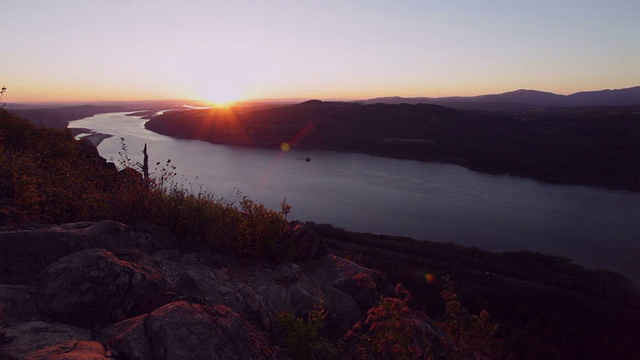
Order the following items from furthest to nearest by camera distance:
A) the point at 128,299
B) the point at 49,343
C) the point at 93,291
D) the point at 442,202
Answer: the point at 442,202, the point at 128,299, the point at 93,291, the point at 49,343

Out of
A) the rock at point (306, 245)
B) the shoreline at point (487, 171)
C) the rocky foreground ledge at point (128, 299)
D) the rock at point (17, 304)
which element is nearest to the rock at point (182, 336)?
the rocky foreground ledge at point (128, 299)

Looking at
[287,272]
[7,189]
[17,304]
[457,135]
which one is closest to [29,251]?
[17,304]

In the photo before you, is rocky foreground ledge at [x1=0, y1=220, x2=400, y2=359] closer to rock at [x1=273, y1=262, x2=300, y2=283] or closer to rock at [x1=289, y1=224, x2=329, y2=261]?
rock at [x1=273, y1=262, x2=300, y2=283]

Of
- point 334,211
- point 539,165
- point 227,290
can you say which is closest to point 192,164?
point 334,211

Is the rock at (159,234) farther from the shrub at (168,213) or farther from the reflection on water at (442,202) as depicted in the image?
the reflection on water at (442,202)

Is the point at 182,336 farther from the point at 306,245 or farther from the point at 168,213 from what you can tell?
the point at 306,245

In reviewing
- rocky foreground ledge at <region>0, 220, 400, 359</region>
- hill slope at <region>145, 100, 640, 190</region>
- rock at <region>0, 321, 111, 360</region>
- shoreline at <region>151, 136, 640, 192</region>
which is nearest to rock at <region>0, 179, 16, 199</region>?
rocky foreground ledge at <region>0, 220, 400, 359</region>

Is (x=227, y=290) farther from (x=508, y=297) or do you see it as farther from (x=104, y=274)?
(x=508, y=297)
